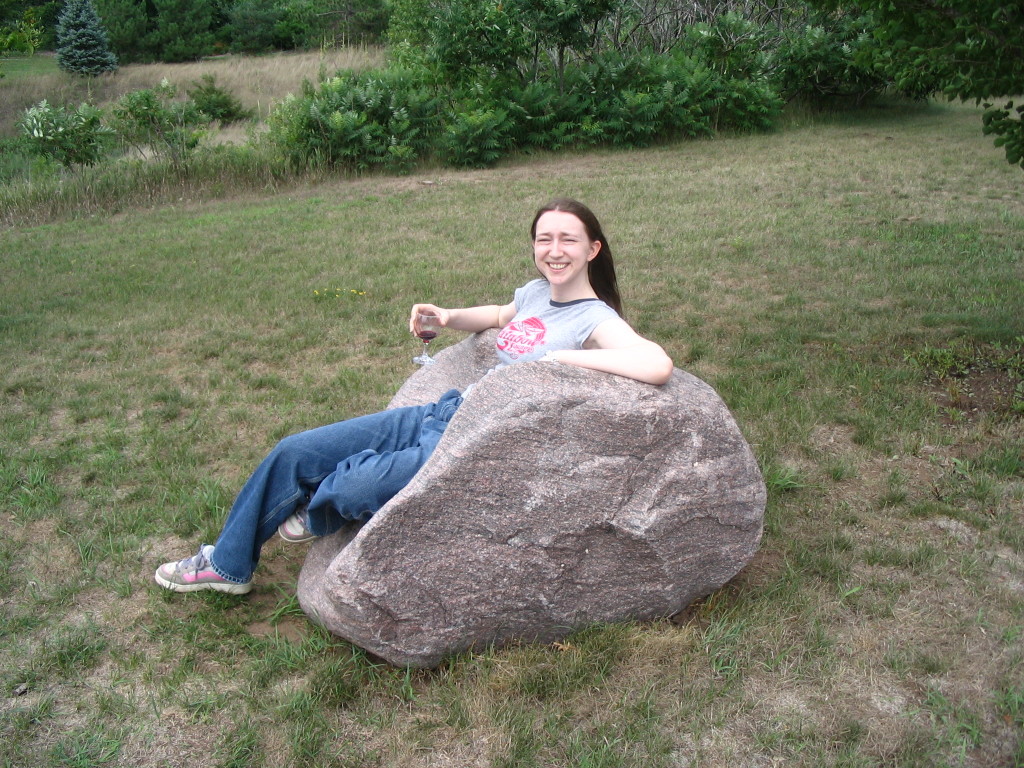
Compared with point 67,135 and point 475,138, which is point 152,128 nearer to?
point 67,135

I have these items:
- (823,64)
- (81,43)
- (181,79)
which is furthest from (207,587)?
(81,43)

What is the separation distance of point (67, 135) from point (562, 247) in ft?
38.0

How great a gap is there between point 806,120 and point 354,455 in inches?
566

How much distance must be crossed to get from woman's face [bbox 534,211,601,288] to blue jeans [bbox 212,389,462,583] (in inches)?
29.2

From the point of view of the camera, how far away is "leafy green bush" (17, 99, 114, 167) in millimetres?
12438

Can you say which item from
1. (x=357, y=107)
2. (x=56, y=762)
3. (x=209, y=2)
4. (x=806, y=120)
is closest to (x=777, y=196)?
(x=806, y=120)

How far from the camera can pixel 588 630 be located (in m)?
3.20

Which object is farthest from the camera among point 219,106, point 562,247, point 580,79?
point 219,106

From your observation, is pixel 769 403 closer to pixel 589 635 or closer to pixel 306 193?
pixel 589 635

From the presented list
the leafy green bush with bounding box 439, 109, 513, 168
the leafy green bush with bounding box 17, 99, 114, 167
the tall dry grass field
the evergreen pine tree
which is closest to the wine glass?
the leafy green bush with bounding box 439, 109, 513, 168

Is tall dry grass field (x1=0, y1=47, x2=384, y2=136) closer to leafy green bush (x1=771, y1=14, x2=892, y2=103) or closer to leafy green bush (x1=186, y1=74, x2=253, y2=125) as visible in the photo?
leafy green bush (x1=186, y1=74, x2=253, y2=125)

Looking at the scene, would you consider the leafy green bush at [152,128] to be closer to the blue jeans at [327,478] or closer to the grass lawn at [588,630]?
the grass lawn at [588,630]

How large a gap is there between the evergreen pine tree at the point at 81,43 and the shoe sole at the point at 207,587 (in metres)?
30.4

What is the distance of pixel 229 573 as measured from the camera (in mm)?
3389
